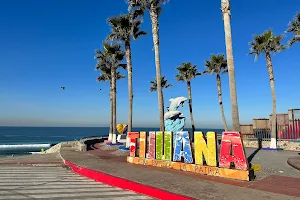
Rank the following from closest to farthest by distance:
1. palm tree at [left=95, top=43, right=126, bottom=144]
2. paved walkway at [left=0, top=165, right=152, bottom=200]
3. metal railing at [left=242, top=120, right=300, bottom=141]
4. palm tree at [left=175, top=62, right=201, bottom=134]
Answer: paved walkway at [left=0, top=165, right=152, bottom=200], metal railing at [left=242, top=120, right=300, bottom=141], palm tree at [left=95, top=43, right=126, bottom=144], palm tree at [left=175, top=62, right=201, bottom=134]

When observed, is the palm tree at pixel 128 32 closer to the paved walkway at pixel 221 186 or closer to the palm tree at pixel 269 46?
the palm tree at pixel 269 46

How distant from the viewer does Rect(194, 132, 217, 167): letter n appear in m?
12.1

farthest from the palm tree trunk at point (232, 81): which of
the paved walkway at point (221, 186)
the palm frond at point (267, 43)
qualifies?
the palm frond at point (267, 43)

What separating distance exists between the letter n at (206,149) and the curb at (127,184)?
13.5 ft

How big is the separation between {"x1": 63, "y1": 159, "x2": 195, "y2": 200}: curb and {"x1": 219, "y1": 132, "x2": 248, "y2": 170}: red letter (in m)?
4.18

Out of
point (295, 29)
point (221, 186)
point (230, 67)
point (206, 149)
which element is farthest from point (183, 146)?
point (295, 29)

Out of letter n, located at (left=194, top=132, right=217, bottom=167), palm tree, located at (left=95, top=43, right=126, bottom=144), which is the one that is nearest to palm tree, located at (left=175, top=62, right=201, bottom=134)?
palm tree, located at (left=95, top=43, right=126, bottom=144)

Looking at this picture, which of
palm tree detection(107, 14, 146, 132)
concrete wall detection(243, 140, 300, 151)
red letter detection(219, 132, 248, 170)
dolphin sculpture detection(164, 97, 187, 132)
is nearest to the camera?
red letter detection(219, 132, 248, 170)

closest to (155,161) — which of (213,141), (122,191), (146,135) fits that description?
(146,135)

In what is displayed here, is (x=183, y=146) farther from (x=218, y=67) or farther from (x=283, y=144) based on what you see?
(x=218, y=67)

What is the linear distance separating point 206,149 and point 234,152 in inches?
61.1

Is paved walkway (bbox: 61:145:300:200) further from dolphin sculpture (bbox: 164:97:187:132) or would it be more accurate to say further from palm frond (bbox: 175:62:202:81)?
palm frond (bbox: 175:62:202:81)

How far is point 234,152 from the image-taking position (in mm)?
11328

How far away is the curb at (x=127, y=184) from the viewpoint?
8.71 meters
